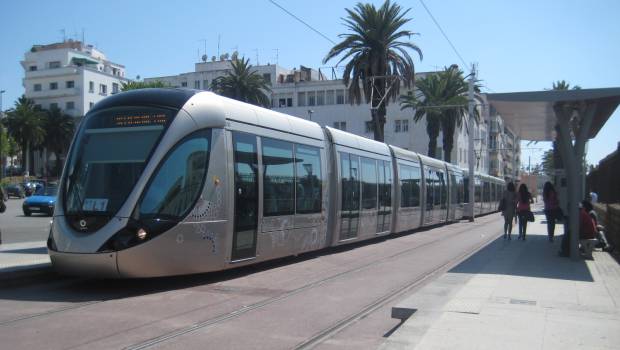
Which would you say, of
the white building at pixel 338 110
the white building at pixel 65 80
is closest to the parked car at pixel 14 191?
the white building at pixel 65 80

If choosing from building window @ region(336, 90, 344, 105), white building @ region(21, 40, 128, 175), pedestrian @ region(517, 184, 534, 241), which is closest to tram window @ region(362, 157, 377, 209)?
pedestrian @ region(517, 184, 534, 241)

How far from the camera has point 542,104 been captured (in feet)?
48.8

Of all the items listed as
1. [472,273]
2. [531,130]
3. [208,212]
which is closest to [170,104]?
[208,212]

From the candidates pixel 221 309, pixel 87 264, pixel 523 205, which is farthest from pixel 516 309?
pixel 523 205

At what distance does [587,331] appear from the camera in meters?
6.99

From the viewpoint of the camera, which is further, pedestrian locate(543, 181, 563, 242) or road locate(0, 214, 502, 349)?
pedestrian locate(543, 181, 563, 242)

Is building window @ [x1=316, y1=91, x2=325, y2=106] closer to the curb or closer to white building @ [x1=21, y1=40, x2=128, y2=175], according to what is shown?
white building @ [x1=21, y1=40, x2=128, y2=175]

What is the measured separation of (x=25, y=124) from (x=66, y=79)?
11.7m

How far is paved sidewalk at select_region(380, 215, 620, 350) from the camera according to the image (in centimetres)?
648

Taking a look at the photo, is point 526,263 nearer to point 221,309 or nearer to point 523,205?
point 523,205

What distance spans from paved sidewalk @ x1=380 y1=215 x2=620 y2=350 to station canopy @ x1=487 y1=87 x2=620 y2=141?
143 inches

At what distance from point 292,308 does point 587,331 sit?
3.95m

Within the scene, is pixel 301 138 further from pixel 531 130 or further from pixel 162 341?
pixel 531 130

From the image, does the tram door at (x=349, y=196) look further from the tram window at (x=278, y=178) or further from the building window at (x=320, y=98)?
the building window at (x=320, y=98)
